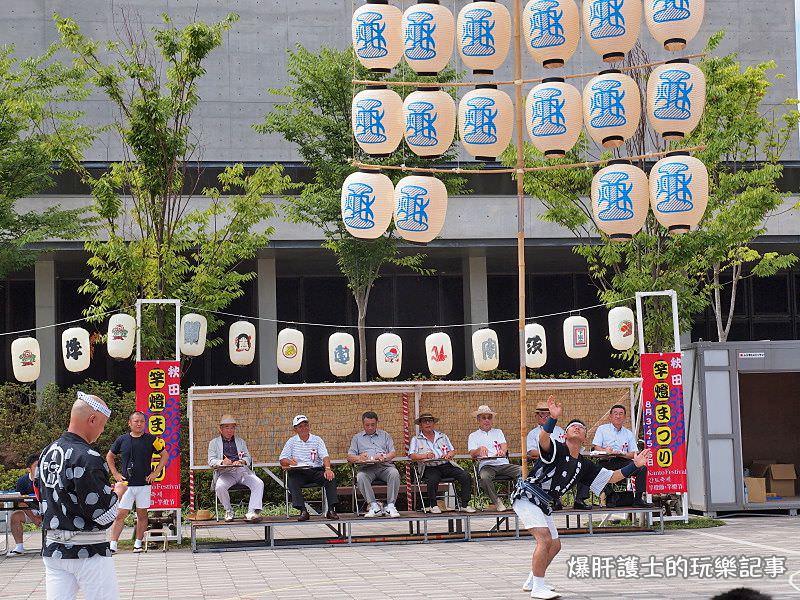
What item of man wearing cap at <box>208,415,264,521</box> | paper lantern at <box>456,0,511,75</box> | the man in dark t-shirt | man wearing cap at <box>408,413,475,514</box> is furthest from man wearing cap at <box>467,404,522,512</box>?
paper lantern at <box>456,0,511,75</box>

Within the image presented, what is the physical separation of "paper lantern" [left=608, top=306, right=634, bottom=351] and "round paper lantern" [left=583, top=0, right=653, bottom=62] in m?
6.73

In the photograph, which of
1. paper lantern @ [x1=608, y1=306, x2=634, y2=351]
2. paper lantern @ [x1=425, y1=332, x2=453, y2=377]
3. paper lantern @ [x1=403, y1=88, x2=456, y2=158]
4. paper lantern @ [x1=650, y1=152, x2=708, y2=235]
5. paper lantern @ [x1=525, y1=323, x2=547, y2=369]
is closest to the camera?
paper lantern @ [x1=650, y1=152, x2=708, y2=235]

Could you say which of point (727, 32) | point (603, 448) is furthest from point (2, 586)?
point (727, 32)

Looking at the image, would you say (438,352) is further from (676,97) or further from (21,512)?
(21,512)

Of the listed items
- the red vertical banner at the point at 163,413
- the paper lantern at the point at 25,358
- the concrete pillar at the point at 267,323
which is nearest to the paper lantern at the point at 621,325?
the red vertical banner at the point at 163,413

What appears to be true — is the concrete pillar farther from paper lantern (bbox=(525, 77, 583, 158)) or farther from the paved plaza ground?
paper lantern (bbox=(525, 77, 583, 158))

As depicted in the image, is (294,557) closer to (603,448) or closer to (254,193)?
(603,448)

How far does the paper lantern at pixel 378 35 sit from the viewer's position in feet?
50.6

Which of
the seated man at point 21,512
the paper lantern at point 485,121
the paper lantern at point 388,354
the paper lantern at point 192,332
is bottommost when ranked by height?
the seated man at point 21,512

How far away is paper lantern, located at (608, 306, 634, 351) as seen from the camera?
20.6 meters

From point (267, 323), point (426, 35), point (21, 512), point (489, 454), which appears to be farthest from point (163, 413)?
point (267, 323)

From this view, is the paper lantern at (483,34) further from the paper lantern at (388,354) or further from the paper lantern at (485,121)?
the paper lantern at (388,354)

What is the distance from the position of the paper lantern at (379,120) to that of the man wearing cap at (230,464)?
4359mm

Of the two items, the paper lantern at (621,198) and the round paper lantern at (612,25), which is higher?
the round paper lantern at (612,25)
